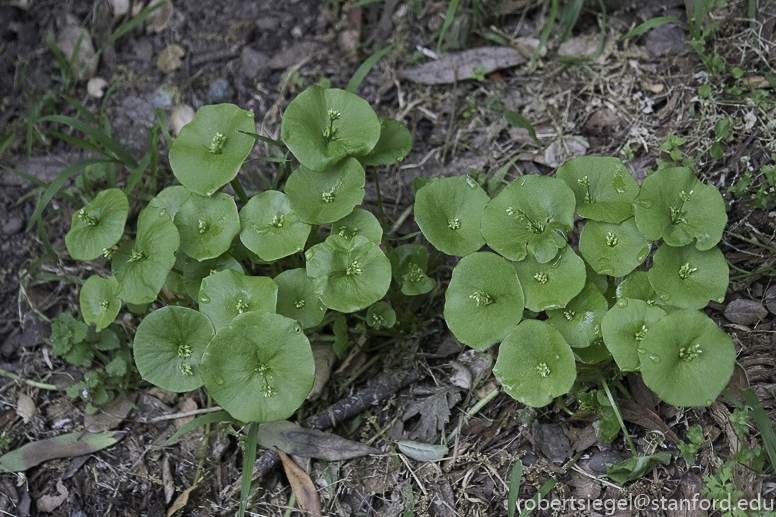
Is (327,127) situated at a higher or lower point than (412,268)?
higher

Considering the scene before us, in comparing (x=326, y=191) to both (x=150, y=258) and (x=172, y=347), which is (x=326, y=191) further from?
(x=172, y=347)

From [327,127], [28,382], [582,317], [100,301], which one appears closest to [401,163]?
[327,127]

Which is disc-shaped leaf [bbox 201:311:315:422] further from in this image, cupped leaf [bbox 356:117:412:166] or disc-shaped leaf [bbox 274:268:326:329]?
cupped leaf [bbox 356:117:412:166]

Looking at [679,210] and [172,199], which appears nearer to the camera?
[679,210]

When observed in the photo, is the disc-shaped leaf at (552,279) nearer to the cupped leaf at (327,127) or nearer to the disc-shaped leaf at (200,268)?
the cupped leaf at (327,127)

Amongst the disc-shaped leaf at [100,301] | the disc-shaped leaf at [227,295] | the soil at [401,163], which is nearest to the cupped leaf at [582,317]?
the soil at [401,163]

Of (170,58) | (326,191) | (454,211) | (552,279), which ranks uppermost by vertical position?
(170,58)
